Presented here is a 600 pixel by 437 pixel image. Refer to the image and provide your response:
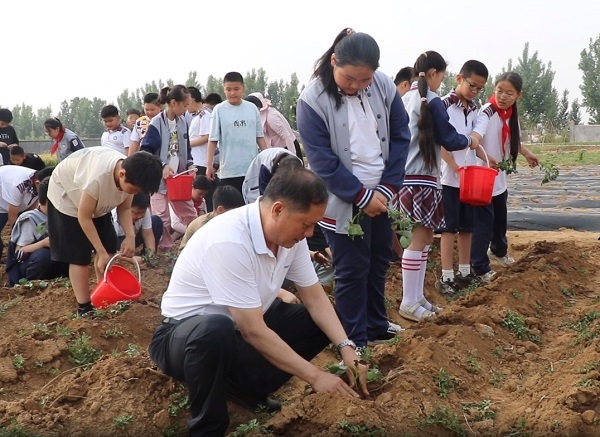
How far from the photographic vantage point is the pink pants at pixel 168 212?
7.23m

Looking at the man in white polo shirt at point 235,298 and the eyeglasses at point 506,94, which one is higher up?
the eyeglasses at point 506,94

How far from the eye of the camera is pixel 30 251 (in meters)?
6.30

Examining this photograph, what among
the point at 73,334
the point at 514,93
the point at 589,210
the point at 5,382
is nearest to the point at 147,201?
the point at 73,334

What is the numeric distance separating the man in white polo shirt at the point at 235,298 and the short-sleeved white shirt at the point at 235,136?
12.3ft

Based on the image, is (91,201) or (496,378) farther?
(91,201)

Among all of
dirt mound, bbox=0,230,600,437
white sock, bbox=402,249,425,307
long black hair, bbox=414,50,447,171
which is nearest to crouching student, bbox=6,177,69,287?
dirt mound, bbox=0,230,600,437

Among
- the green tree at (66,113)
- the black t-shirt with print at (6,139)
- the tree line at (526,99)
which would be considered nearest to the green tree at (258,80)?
the tree line at (526,99)

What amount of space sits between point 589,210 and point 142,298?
639 centimetres

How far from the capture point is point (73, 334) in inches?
179

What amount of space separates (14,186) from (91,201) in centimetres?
297

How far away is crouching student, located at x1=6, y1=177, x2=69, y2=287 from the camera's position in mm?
6281

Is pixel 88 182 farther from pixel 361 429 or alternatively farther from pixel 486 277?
pixel 486 277

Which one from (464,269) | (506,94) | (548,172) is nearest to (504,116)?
(506,94)

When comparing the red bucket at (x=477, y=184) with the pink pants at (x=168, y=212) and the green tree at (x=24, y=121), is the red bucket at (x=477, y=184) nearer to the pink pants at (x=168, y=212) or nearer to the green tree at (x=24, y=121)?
the pink pants at (x=168, y=212)
